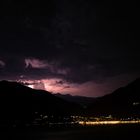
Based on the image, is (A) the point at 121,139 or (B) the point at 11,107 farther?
(B) the point at 11,107

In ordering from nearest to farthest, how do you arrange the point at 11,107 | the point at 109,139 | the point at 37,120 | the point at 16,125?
the point at 109,139, the point at 16,125, the point at 11,107, the point at 37,120

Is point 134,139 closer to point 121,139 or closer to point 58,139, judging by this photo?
point 121,139

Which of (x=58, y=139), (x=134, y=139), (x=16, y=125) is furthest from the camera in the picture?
(x=16, y=125)

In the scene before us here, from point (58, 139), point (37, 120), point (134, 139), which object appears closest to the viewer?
point (134, 139)

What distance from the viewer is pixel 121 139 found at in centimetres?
8925

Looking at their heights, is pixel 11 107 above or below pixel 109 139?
above

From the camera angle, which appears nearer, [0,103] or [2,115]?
[2,115]

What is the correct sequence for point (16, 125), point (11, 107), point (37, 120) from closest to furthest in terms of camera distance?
point (16, 125)
point (11, 107)
point (37, 120)

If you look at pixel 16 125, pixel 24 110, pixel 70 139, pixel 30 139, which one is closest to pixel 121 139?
pixel 70 139

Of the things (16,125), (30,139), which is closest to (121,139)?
(30,139)

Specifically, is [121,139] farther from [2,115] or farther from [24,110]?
[24,110]

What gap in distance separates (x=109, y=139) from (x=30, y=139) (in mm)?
25831

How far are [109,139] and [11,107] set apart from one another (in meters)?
105

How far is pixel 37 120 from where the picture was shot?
653ft
